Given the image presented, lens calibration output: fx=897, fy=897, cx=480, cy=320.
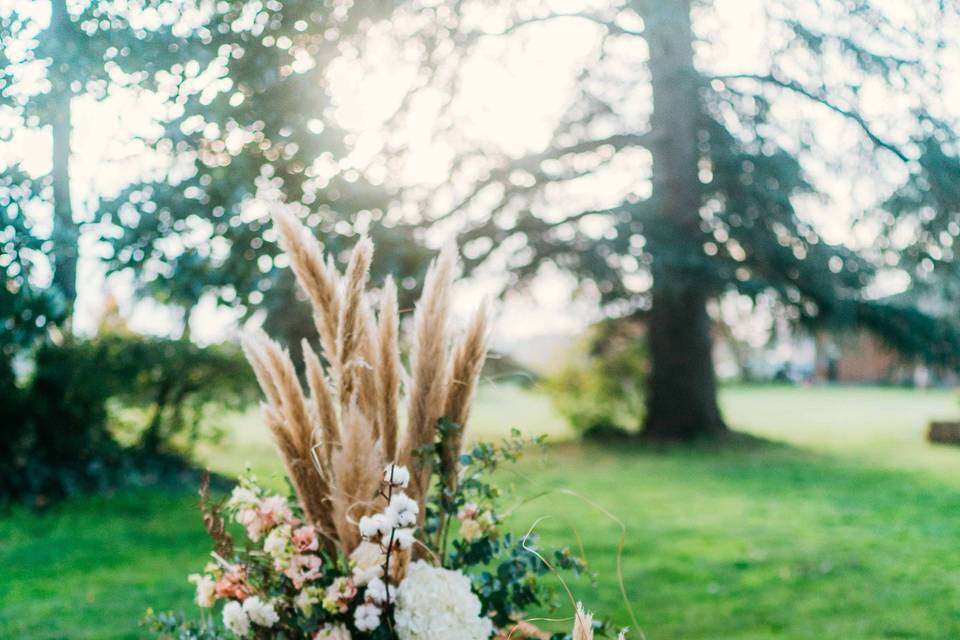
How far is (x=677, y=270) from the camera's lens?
391 inches

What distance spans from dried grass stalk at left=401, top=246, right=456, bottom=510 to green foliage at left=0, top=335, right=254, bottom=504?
5.84 meters

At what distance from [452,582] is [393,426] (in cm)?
37

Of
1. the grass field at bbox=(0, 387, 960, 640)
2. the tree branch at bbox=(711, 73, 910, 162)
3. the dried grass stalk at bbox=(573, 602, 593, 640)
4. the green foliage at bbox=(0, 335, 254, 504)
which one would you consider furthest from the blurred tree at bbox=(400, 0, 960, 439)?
the dried grass stalk at bbox=(573, 602, 593, 640)

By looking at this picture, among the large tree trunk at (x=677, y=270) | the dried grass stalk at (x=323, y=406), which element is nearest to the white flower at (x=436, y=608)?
the dried grass stalk at (x=323, y=406)

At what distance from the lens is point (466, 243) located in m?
10.2

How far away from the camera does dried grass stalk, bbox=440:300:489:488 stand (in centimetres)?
209

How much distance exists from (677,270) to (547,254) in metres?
1.48

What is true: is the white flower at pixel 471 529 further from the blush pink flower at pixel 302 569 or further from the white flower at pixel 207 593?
the white flower at pixel 207 593

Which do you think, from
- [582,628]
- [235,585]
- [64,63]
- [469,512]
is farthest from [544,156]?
[582,628]

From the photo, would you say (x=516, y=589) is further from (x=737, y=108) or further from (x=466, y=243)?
(x=737, y=108)

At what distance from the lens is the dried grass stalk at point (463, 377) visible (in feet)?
6.86

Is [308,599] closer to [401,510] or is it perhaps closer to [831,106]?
[401,510]

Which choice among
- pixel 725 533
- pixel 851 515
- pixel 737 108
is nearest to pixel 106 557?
pixel 725 533

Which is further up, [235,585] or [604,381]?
[604,381]
